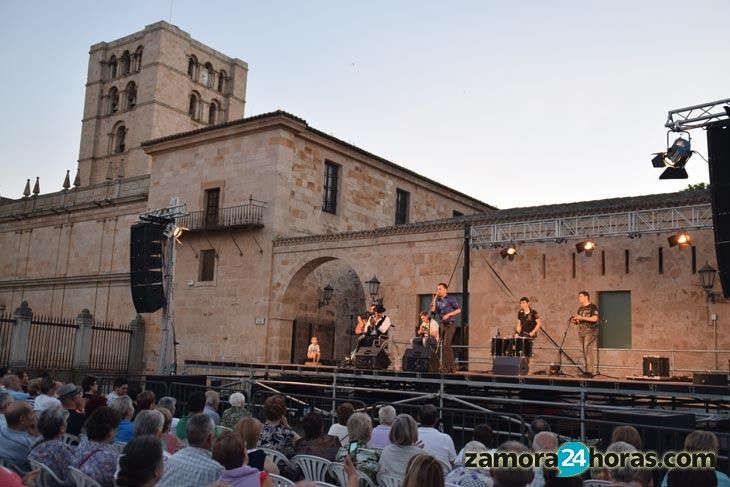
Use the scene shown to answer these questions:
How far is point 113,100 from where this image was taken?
146 ft

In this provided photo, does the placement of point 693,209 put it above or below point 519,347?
above

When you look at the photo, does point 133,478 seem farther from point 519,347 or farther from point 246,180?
point 246,180

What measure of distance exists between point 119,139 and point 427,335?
34910 mm

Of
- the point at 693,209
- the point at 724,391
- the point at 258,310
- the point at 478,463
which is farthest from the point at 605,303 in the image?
the point at 478,463

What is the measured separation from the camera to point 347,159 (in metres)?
24.6

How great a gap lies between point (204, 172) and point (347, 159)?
5.05 meters

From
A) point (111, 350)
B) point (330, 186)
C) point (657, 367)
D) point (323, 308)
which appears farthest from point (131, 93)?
point (657, 367)

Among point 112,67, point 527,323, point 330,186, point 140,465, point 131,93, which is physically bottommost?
point 140,465

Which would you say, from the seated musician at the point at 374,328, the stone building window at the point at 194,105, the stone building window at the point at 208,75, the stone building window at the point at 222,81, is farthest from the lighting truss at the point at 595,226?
the stone building window at the point at 222,81

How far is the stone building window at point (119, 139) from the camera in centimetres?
4303

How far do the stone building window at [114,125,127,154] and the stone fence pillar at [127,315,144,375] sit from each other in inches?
861

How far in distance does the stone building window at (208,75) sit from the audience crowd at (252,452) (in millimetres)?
41011

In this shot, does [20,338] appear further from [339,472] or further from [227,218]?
[339,472]

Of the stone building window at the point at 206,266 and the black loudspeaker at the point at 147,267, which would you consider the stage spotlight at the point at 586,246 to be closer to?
the black loudspeaker at the point at 147,267
